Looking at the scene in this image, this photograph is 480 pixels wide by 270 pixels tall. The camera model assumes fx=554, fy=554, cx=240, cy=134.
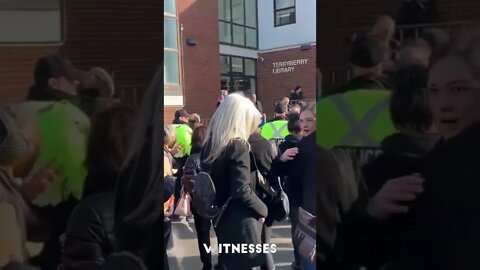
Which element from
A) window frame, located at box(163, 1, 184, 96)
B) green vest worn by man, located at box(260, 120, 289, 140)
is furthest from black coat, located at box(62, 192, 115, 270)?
green vest worn by man, located at box(260, 120, 289, 140)

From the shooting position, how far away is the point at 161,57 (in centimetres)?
196

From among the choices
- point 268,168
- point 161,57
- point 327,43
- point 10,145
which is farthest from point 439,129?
point 268,168

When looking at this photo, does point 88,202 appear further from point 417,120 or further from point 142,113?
point 417,120

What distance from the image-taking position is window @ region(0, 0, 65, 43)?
1.87 meters

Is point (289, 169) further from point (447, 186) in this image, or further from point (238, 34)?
point (447, 186)

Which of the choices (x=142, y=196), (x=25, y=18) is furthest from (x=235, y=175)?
(x=25, y=18)

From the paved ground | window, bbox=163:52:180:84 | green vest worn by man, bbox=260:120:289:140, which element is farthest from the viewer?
the paved ground

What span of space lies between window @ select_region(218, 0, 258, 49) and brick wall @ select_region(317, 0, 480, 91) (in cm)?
187

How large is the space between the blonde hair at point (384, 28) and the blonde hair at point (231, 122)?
1778 millimetres

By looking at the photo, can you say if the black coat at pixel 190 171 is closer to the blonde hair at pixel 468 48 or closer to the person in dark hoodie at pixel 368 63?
the person in dark hoodie at pixel 368 63

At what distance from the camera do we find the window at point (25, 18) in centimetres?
187

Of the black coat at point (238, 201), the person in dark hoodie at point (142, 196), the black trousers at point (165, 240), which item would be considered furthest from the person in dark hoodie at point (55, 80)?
the black coat at point (238, 201)

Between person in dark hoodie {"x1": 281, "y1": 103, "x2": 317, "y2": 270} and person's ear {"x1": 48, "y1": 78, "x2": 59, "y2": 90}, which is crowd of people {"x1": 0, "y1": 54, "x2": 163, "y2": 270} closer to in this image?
person's ear {"x1": 48, "y1": 78, "x2": 59, "y2": 90}

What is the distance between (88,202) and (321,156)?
836mm
